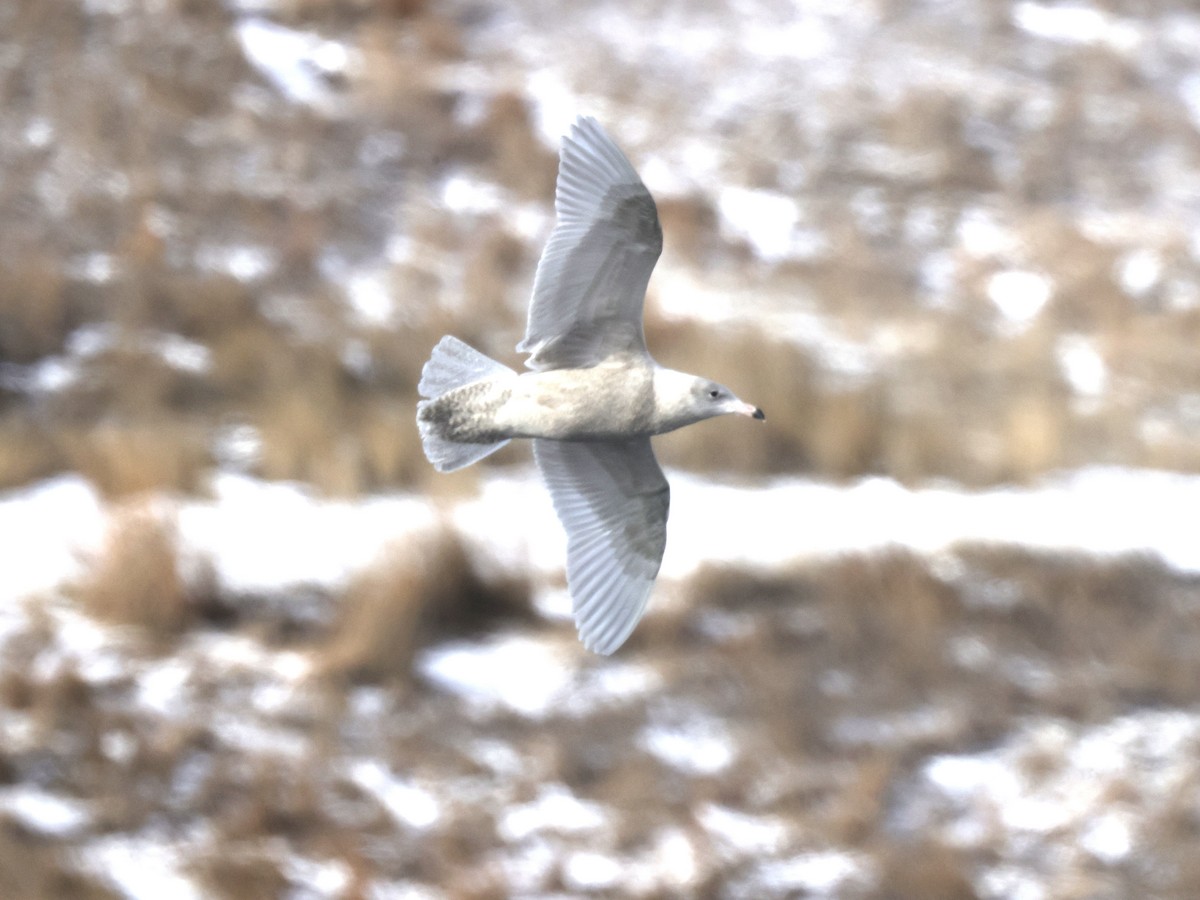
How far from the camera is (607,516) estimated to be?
3.31ft

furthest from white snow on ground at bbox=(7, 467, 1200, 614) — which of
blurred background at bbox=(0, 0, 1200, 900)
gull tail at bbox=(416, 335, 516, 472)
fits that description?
gull tail at bbox=(416, 335, 516, 472)

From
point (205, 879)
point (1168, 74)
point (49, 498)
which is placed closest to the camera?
point (205, 879)

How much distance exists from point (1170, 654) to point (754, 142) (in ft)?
5.60

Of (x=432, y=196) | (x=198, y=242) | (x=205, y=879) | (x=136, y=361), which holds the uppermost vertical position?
(x=432, y=196)

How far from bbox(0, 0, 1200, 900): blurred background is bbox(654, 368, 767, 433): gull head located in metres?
1.22

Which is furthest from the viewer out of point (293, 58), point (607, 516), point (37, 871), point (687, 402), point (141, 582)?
point (293, 58)

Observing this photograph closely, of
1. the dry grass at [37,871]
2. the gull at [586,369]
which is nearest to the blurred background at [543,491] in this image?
the dry grass at [37,871]

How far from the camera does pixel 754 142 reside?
3.52 m

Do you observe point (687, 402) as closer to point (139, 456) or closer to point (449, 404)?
point (449, 404)

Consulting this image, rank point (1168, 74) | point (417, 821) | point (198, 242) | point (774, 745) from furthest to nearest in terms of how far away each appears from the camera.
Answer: point (1168, 74) < point (198, 242) < point (774, 745) < point (417, 821)

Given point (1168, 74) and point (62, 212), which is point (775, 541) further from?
point (1168, 74)

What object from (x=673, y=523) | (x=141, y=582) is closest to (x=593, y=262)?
(x=141, y=582)

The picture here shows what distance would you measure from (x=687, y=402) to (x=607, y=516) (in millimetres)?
209

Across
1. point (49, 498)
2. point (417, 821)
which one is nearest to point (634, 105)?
point (49, 498)
